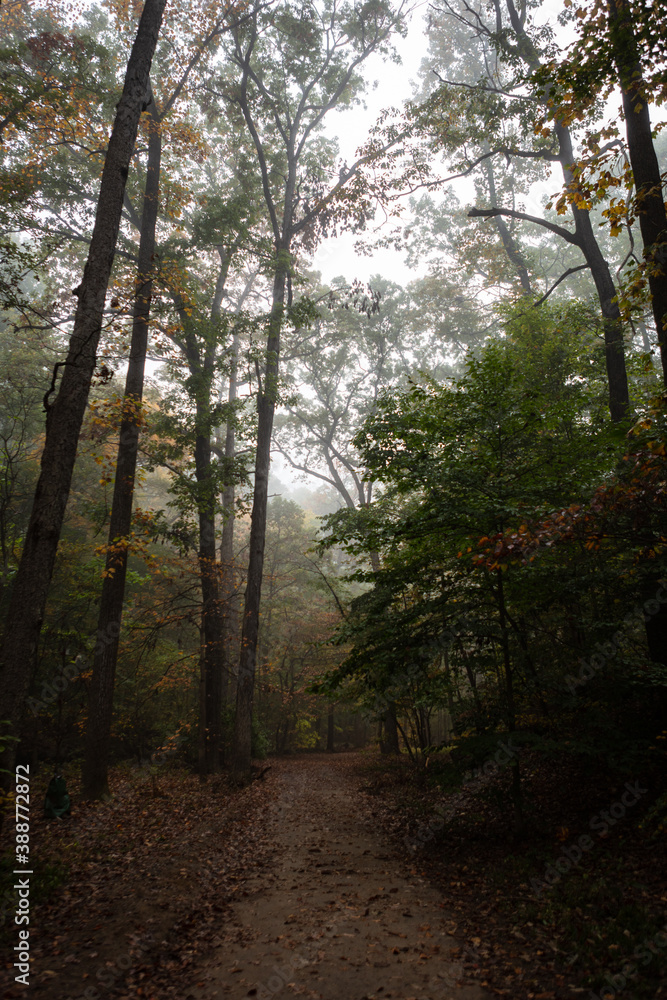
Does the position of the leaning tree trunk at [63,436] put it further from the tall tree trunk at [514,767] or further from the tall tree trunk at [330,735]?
the tall tree trunk at [330,735]

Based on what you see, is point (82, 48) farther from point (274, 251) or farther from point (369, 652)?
point (369, 652)

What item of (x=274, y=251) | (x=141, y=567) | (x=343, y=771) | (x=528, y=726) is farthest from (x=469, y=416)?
(x=141, y=567)

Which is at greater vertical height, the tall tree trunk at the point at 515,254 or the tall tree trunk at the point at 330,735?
the tall tree trunk at the point at 515,254

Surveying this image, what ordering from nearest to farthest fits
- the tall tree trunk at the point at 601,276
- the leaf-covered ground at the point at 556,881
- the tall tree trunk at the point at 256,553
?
the leaf-covered ground at the point at 556,881 → the tall tree trunk at the point at 601,276 → the tall tree trunk at the point at 256,553

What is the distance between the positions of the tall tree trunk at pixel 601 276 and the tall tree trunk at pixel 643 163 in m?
1.09

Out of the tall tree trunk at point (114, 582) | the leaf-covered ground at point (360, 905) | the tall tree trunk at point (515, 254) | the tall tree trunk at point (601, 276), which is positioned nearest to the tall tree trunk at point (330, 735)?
the tall tree trunk at point (114, 582)

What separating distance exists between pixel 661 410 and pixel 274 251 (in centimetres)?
1344

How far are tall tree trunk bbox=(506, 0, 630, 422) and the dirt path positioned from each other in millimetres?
7092

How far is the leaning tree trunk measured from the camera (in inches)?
182

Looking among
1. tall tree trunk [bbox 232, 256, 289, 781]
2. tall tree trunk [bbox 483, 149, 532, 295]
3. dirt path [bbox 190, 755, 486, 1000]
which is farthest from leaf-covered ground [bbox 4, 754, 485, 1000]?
tall tree trunk [bbox 483, 149, 532, 295]

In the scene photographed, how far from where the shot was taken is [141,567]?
734 inches

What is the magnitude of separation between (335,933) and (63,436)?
580 cm

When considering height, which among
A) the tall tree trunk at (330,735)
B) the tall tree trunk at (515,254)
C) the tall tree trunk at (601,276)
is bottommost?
the tall tree trunk at (330,735)

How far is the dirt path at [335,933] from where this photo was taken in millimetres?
3965
